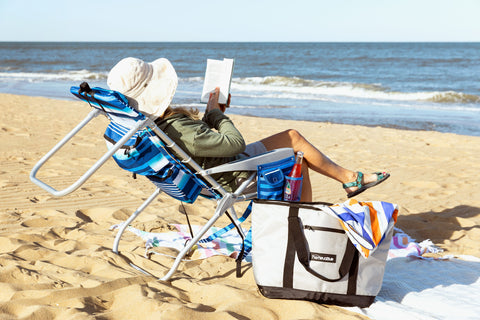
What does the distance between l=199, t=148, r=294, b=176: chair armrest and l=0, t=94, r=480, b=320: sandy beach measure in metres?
0.62

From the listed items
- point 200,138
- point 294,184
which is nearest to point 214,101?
point 200,138

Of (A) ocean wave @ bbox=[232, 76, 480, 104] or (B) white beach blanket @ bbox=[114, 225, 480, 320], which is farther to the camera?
(A) ocean wave @ bbox=[232, 76, 480, 104]

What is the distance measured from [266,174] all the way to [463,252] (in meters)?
1.69

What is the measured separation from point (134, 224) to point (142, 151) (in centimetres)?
132

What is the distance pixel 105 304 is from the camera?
7.82 ft

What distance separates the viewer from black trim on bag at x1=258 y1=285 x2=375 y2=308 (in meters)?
2.47

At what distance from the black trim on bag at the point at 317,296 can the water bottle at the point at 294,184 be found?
0.58m

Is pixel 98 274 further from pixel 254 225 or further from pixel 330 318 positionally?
pixel 330 318

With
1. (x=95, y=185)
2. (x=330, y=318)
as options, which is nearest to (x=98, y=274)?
(x=330, y=318)

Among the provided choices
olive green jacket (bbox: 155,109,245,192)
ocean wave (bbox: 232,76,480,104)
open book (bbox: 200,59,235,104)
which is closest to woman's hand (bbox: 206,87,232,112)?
open book (bbox: 200,59,235,104)

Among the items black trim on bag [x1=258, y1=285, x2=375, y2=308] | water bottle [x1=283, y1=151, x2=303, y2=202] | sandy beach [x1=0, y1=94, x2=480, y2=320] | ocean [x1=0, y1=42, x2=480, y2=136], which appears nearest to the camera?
sandy beach [x1=0, y1=94, x2=480, y2=320]

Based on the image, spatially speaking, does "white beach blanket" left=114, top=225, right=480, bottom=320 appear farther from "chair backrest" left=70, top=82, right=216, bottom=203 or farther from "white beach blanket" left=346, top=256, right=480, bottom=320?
"chair backrest" left=70, top=82, right=216, bottom=203

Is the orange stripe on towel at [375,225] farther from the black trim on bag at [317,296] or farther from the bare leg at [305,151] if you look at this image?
the bare leg at [305,151]

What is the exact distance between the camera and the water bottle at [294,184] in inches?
113
